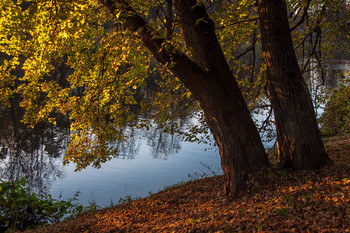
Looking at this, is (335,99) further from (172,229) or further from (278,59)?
(172,229)

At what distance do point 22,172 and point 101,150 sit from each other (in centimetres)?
749

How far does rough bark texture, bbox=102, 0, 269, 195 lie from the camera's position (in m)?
5.57

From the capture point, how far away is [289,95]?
555 centimetres

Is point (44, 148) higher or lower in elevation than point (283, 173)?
higher

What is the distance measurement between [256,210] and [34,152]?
44.1 ft

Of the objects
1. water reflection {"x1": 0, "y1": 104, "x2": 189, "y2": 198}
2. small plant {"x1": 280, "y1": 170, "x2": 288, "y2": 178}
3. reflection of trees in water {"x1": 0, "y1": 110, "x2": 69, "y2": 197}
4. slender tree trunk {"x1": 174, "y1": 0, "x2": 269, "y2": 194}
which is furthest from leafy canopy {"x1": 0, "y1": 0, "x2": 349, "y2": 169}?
water reflection {"x1": 0, "y1": 104, "x2": 189, "y2": 198}

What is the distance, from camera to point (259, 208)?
4738mm

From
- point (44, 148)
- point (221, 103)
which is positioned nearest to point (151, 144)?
point (44, 148)

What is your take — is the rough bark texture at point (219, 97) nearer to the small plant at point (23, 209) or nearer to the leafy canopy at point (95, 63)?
the leafy canopy at point (95, 63)

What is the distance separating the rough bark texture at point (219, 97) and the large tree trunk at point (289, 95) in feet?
2.04

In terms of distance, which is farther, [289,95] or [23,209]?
[23,209]

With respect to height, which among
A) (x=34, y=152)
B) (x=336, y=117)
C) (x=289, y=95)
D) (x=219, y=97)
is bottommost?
(x=289, y=95)

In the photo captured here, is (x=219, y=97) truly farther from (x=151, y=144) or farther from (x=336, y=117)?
(x=151, y=144)

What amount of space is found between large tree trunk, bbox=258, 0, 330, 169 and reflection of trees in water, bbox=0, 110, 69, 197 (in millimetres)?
8740
